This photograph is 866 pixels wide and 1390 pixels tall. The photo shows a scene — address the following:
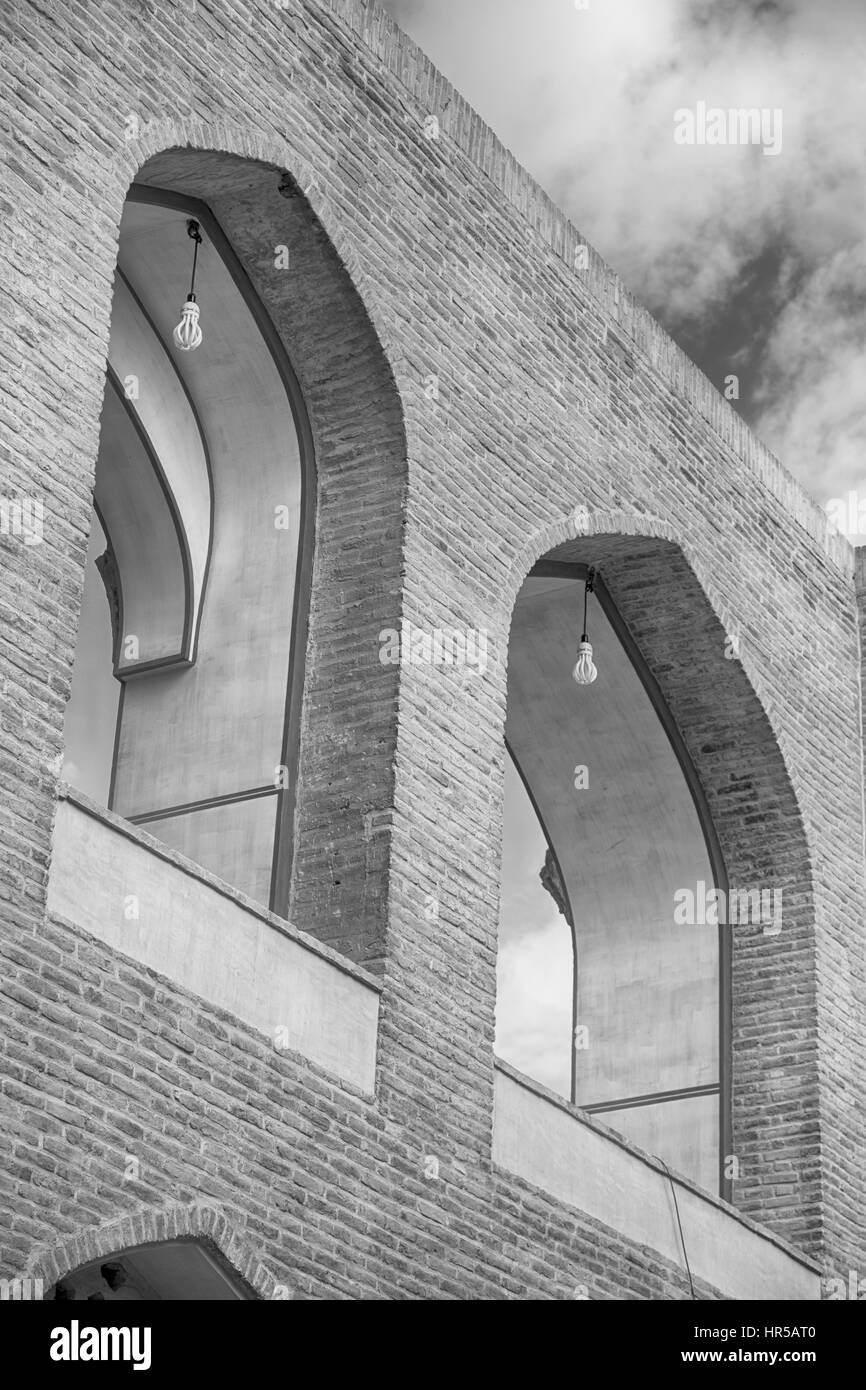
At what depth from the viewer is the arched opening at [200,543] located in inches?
373

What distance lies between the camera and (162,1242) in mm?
7246

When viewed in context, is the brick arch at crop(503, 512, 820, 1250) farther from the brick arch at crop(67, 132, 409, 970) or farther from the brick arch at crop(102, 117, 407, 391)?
the brick arch at crop(102, 117, 407, 391)

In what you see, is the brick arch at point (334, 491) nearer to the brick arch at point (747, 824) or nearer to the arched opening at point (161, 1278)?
the arched opening at point (161, 1278)

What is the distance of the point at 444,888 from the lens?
360 inches

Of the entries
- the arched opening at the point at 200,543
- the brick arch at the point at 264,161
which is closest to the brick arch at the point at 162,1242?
the arched opening at the point at 200,543

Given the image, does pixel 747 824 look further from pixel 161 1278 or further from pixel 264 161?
pixel 161 1278

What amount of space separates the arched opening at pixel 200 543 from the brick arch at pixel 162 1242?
2085 millimetres

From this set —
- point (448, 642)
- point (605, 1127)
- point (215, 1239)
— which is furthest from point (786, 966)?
point (215, 1239)

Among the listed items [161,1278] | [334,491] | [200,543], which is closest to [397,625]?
[334,491]

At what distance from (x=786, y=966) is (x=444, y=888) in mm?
3721

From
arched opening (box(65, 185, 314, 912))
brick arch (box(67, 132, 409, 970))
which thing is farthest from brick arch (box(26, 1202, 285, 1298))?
arched opening (box(65, 185, 314, 912))

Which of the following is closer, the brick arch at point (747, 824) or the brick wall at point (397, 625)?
the brick wall at point (397, 625)
